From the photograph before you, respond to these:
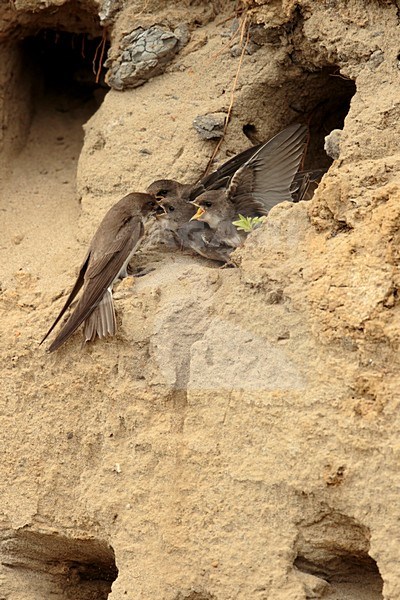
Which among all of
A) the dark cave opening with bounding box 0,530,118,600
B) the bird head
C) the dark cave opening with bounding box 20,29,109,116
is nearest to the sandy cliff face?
the dark cave opening with bounding box 0,530,118,600

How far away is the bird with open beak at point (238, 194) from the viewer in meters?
3.64

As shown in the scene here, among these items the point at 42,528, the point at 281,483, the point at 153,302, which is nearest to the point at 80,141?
the point at 153,302

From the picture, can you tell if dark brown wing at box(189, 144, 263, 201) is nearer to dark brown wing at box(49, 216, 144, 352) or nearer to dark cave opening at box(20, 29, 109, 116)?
dark brown wing at box(49, 216, 144, 352)

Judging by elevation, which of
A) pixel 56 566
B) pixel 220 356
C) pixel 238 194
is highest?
pixel 238 194

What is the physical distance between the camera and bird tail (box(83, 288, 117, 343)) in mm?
3289

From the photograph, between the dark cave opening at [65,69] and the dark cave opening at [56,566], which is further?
the dark cave opening at [65,69]

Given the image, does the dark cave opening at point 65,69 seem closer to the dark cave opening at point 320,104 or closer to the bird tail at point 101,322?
the dark cave opening at point 320,104

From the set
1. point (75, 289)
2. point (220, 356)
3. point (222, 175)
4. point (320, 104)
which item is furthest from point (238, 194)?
point (220, 356)

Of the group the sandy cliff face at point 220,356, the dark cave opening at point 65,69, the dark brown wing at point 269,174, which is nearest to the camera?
the sandy cliff face at point 220,356

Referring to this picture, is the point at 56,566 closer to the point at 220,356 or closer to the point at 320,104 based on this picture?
the point at 220,356

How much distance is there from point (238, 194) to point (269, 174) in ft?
0.38

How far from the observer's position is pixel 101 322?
10.8 ft

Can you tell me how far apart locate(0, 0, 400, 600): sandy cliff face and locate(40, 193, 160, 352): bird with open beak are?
0.18 feet

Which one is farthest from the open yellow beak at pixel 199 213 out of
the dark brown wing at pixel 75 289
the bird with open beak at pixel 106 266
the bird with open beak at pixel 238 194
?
the dark brown wing at pixel 75 289
